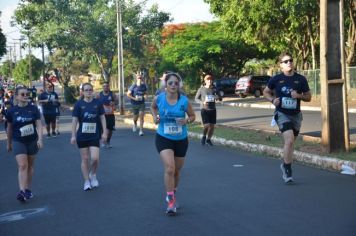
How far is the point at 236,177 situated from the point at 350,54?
2273cm

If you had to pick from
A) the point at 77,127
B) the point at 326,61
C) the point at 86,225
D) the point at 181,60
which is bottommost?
the point at 86,225

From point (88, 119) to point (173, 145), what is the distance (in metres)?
2.20

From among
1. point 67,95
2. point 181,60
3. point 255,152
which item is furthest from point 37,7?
point 255,152

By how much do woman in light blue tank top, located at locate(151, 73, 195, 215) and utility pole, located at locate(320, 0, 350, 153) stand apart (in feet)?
13.9

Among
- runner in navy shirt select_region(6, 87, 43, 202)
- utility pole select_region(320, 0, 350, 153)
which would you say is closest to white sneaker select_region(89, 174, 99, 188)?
runner in navy shirt select_region(6, 87, 43, 202)

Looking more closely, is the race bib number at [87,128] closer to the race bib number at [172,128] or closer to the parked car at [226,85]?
the race bib number at [172,128]

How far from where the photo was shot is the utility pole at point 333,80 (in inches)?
396

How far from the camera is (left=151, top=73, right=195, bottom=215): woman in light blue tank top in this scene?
6.51 meters

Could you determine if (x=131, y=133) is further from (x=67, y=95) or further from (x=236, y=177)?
(x=67, y=95)

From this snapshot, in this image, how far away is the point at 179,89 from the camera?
669 cm

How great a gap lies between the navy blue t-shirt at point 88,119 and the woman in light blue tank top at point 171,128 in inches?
75.2

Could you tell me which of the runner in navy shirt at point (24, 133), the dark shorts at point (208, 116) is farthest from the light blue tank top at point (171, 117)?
the dark shorts at point (208, 116)

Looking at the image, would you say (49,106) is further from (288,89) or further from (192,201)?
(192,201)

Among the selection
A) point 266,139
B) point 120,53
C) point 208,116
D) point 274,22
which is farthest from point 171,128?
point 274,22
